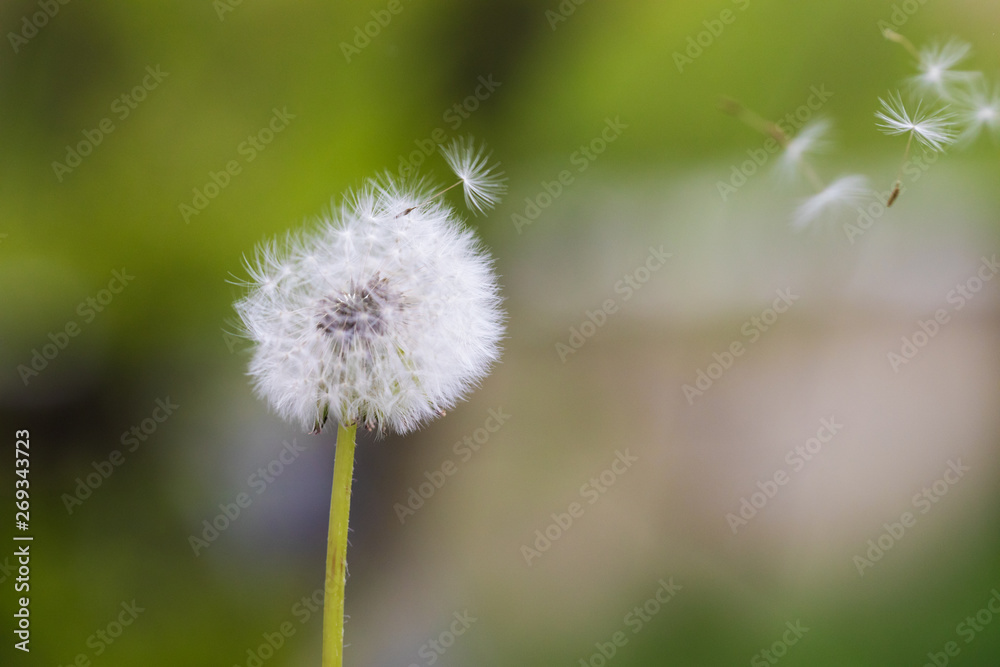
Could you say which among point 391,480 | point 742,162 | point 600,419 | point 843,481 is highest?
point 742,162

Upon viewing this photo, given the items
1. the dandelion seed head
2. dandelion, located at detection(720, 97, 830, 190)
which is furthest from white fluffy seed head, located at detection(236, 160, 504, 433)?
dandelion, located at detection(720, 97, 830, 190)

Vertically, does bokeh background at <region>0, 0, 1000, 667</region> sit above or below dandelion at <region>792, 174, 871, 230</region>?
below

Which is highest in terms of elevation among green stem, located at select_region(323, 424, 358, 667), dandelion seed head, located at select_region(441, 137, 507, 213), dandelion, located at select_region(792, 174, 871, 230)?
dandelion, located at select_region(792, 174, 871, 230)

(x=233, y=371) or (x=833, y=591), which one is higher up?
(x=833, y=591)

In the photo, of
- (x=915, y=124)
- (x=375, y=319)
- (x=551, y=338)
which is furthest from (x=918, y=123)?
(x=375, y=319)

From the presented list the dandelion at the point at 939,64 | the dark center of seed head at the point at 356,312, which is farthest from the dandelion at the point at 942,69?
the dark center of seed head at the point at 356,312

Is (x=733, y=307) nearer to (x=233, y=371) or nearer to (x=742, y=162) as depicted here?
(x=742, y=162)

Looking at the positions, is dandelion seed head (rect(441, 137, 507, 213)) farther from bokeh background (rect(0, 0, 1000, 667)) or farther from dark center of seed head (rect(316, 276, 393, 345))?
dark center of seed head (rect(316, 276, 393, 345))

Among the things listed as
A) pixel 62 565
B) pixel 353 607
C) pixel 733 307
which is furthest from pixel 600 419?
pixel 62 565
